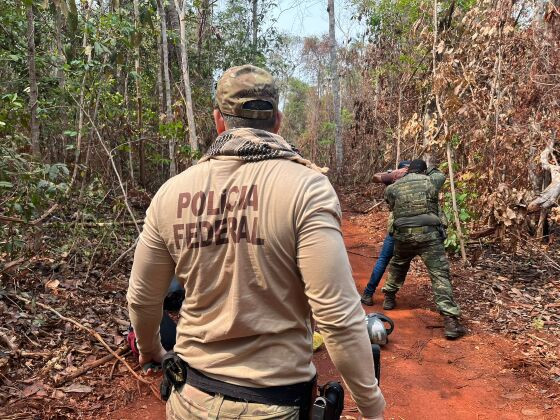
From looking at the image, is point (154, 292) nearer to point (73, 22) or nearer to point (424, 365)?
point (424, 365)

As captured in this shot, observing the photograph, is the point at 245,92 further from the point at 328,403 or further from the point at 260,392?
the point at 328,403

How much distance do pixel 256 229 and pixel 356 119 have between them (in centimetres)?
1441

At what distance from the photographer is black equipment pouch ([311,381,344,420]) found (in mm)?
1544

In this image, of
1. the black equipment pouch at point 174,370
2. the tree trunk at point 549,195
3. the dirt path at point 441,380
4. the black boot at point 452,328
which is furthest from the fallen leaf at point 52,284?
the tree trunk at point 549,195

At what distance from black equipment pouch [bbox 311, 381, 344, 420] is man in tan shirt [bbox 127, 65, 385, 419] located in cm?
7

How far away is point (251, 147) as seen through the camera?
150 cm

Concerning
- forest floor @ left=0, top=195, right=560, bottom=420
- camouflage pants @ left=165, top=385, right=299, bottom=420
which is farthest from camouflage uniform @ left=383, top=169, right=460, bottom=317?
camouflage pants @ left=165, top=385, right=299, bottom=420

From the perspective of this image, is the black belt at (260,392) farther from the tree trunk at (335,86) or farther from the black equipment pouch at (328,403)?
the tree trunk at (335,86)

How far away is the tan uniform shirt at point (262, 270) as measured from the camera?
142 centimetres

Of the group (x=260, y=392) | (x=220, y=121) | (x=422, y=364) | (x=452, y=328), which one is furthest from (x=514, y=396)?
(x=220, y=121)

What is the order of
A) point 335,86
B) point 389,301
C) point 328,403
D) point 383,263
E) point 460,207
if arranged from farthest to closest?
point 335,86 → point 460,207 → point 383,263 → point 389,301 → point 328,403

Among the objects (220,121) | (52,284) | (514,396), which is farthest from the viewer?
(52,284)

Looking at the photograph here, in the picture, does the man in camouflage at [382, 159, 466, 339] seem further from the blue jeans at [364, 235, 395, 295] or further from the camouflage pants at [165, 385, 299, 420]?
the camouflage pants at [165, 385, 299, 420]

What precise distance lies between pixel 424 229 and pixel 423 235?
71 millimetres
